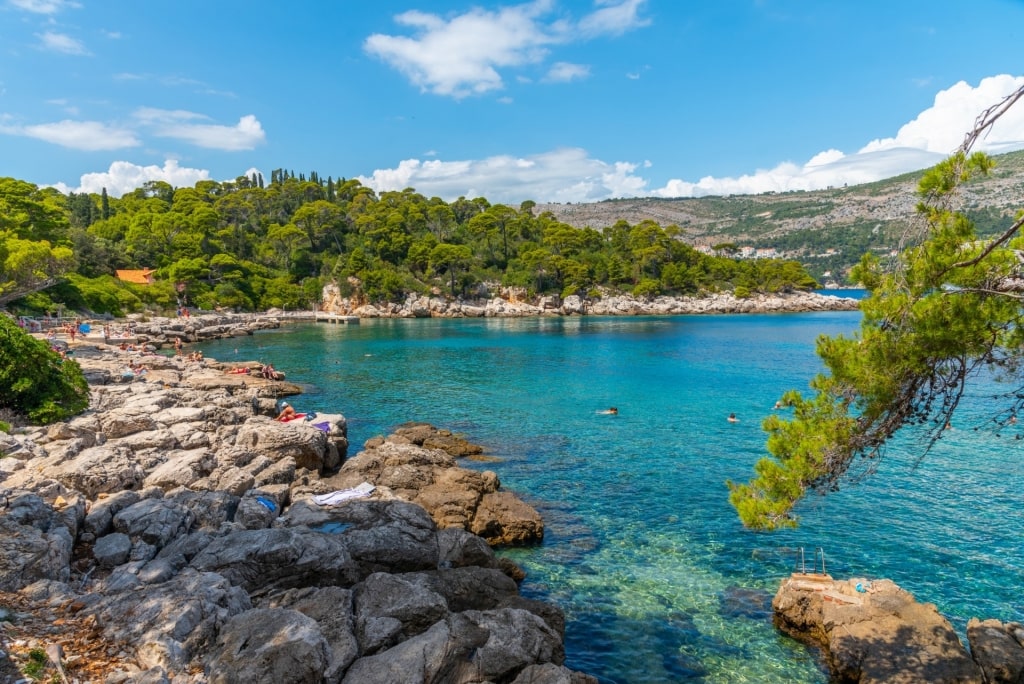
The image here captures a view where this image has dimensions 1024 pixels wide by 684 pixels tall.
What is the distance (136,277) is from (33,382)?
67.9 meters

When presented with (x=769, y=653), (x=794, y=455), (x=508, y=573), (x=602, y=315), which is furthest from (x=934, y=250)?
(x=602, y=315)

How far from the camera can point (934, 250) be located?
7.00 m

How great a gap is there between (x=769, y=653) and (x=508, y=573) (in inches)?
203

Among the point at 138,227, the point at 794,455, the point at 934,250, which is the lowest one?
the point at 794,455

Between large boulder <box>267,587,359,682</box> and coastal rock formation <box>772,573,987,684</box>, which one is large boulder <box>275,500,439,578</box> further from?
coastal rock formation <box>772,573,987,684</box>

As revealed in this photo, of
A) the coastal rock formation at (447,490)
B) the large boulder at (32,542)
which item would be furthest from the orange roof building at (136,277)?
the large boulder at (32,542)

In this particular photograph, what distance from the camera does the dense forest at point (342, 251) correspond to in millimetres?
78750

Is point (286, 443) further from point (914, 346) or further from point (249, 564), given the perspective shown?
point (914, 346)

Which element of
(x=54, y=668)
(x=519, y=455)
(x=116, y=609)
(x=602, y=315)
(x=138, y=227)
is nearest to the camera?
(x=54, y=668)

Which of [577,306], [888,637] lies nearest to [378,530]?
[888,637]

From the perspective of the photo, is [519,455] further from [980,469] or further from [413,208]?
[413,208]

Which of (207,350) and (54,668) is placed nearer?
(54,668)

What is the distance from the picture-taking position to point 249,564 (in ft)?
29.8

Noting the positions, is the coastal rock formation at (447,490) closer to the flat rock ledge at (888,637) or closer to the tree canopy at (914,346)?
the flat rock ledge at (888,637)
